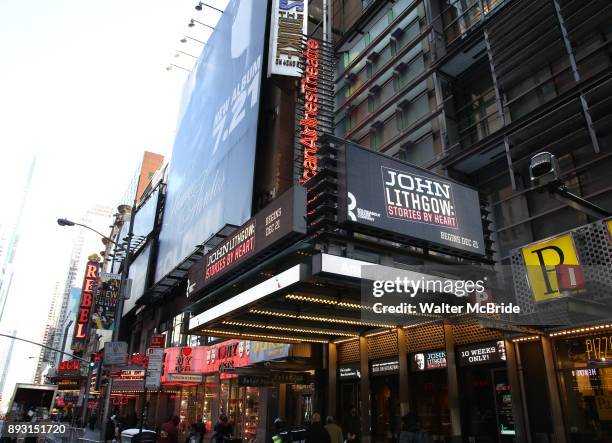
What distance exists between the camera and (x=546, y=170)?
7336 mm

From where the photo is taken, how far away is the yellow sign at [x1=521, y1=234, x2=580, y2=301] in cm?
1087

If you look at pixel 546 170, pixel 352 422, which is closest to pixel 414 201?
pixel 546 170

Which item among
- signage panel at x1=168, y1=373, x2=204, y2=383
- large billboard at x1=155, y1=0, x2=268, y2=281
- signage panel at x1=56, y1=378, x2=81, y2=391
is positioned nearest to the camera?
large billboard at x1=155, y1=0, x2=268, y2=281

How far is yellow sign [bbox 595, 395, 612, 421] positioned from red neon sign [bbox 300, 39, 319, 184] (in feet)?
42.2

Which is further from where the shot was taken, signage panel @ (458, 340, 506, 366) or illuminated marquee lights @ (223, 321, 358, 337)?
illuminated marquee lights @ (223, 321, 358, 337)

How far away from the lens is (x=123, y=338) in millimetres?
54000

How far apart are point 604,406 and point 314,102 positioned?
17920 millimetres

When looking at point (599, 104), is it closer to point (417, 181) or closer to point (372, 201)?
point (417, 181)

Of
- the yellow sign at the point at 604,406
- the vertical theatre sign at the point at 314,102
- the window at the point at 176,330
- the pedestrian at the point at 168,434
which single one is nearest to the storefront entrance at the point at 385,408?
the yellow sign at the point at 604,406

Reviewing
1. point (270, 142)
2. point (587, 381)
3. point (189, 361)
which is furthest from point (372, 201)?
point (189, 361)

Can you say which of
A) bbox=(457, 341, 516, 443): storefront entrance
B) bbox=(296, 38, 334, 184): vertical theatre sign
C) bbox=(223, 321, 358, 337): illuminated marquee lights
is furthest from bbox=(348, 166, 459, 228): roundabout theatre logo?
bbox=(296, 38, 334, 184): vertical theatre sign

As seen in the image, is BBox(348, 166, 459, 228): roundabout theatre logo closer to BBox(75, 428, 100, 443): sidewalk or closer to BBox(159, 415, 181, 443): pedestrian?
BBox(159, 415, 181, 443): pedestrian

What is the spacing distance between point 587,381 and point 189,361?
2491cm

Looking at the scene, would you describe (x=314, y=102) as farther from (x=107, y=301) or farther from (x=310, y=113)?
(x=107, y=301)
